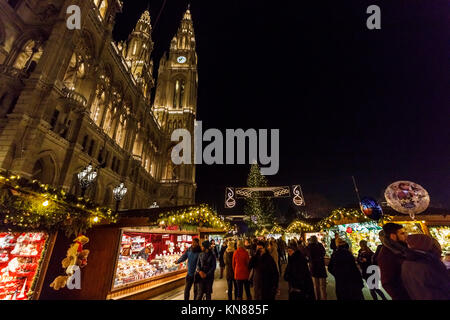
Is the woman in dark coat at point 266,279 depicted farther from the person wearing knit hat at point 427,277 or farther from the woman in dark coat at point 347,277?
the person wearing knit hat at point 427,277

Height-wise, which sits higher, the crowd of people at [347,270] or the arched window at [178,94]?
the arched window at [178,94]

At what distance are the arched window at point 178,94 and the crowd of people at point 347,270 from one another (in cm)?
4228

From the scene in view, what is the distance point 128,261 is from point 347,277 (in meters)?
7.02

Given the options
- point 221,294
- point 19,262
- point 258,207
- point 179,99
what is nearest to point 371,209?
point 221,294

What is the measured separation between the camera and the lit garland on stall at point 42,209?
4.33 meters

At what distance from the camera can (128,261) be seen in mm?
6906

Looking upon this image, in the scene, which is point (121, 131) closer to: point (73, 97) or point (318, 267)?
point (73, 97)

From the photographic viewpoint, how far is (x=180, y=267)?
32.7ft

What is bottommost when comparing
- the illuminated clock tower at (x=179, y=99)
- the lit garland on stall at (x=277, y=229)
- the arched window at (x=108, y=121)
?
the lit garland on stall at (x=277, y=229)

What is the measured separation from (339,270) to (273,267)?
1502 mm

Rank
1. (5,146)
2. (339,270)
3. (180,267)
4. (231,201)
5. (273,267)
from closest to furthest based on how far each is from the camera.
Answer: (339,270) < (273,267) < (180,267) < (5,146) < (231,201)

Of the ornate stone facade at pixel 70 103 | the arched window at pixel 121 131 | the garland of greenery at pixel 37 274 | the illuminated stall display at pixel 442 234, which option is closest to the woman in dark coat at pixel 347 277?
the garland of greenery at pixel 37 274
